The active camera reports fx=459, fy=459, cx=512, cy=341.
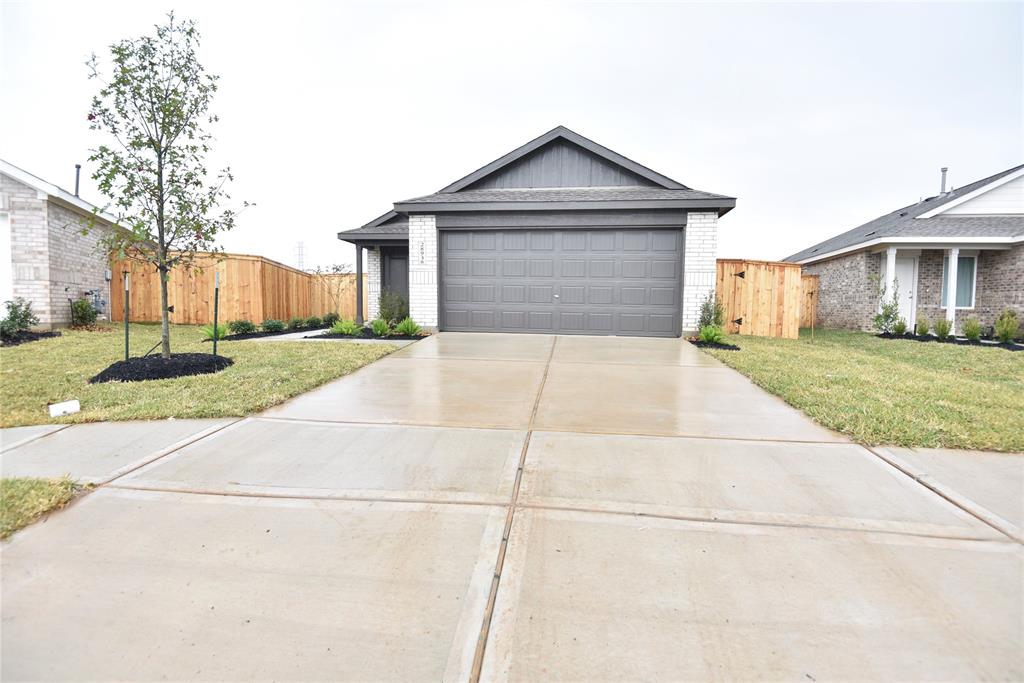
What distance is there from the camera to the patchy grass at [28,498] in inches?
83.7

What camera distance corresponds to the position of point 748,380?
226 inches

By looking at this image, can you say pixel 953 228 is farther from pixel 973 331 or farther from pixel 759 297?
pixel 759 297

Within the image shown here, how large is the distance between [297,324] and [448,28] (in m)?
8.92

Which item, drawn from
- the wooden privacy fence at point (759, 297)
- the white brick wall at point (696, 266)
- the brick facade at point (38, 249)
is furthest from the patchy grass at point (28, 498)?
the wooden privacy fence at point (759, 297)

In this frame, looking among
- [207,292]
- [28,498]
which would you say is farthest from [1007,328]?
[207,292]

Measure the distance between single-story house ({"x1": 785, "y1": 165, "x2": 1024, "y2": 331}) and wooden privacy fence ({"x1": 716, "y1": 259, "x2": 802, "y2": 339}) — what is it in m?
4.75

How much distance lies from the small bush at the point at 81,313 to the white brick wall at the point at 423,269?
791cm

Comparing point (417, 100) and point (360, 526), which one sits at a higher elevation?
point (417, 100)

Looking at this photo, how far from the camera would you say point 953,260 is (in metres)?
13.5

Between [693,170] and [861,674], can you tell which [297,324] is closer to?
[861,674]

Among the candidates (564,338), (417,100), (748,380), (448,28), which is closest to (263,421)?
(748,380)

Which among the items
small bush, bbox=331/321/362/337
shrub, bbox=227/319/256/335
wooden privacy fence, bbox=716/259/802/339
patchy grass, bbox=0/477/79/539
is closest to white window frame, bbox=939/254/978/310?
wooden privacy fence, bbox=716/259/802/339

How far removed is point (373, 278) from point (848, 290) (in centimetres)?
1623

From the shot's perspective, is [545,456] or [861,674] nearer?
[861,674]
